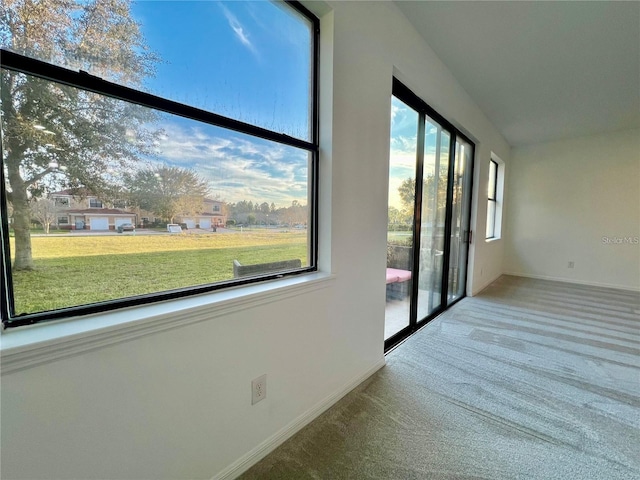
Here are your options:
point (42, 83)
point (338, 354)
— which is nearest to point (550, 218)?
point (338, 354)

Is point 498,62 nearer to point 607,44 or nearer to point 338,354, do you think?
point 607,44

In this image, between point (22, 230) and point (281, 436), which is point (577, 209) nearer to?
point (281, 436)

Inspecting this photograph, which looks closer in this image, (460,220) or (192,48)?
(192,48)

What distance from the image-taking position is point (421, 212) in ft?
8.69

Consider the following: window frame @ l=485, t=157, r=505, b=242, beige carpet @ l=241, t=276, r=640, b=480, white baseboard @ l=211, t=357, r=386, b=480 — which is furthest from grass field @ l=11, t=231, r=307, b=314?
window frame @ l=485, t=157, r=505, b=242

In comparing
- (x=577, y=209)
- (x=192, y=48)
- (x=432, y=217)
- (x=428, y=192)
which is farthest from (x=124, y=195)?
(x=577, y=209)

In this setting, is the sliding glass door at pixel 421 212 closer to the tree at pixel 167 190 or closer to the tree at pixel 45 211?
the tree at pixel 167 190

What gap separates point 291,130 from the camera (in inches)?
56.8

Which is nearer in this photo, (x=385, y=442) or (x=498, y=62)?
(x=385, y=442)

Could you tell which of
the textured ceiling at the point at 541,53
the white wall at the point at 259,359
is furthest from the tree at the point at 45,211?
the textured ceiling at the point at 541,53

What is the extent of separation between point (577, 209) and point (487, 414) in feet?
16.8

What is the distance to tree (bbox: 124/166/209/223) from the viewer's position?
97 cm

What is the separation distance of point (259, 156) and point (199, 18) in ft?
1.92

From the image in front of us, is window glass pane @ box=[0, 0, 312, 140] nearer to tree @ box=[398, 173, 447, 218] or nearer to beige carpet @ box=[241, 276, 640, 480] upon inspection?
tree @ box=[398, 173, 447, 218]
